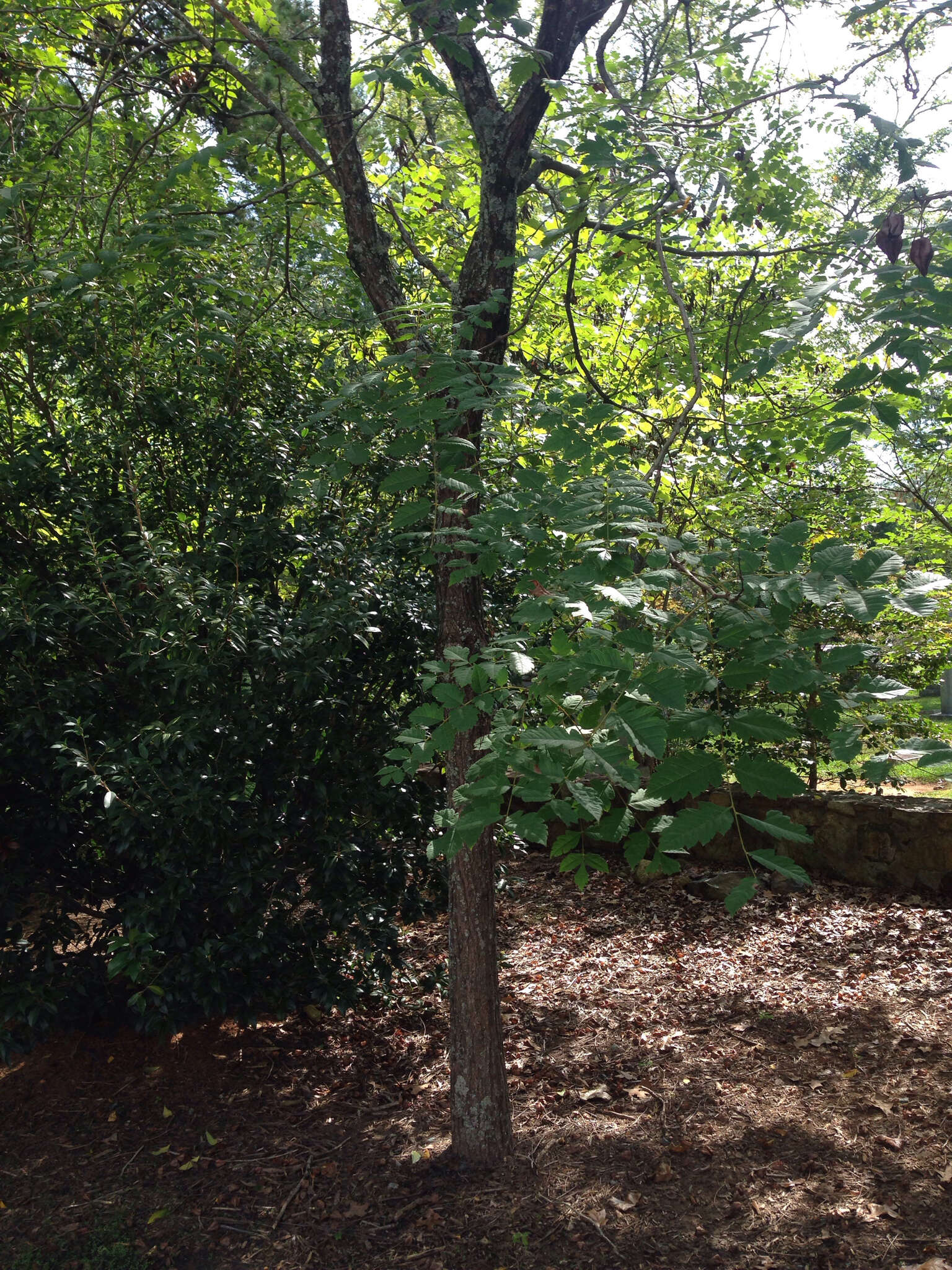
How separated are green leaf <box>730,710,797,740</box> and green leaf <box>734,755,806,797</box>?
4 cm

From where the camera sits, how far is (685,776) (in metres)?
1.57

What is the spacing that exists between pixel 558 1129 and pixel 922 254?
3.03 metres

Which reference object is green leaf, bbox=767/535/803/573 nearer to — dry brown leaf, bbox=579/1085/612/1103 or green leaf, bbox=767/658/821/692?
green leaf, bbox=767/658/821/692

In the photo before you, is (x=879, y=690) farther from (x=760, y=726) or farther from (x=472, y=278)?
(x=472, y=278)

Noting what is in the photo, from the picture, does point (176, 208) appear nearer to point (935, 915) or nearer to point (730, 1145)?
point (730, 1145)

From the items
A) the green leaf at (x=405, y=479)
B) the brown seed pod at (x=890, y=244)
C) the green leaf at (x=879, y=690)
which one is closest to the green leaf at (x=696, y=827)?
the green leaf at (x=879, y=690)

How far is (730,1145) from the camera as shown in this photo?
10.1 ft

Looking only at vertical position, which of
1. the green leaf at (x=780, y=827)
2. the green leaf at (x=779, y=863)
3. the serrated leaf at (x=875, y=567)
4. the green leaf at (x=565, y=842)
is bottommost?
the green leaf at (x=565, y=842)

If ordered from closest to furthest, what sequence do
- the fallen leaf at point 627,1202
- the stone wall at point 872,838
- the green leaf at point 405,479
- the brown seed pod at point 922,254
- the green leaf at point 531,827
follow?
1. the green leaf at point 531,827
2. the brown seed pod at point 922,254
3. the green leaf at point 405,479
4. the fallen leaf at point 627,1202
5. the stone wall at point 872,838

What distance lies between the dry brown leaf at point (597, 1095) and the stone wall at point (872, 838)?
6.69 ft

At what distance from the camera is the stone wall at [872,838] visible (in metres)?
5.00

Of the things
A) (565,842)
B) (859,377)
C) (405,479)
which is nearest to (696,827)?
(565,842)

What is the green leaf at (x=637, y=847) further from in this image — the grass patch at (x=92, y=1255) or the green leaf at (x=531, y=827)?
the grass patch at (x=92, y=1255)

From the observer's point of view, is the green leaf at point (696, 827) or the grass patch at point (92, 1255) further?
the grass patch at point (92, 1255)
